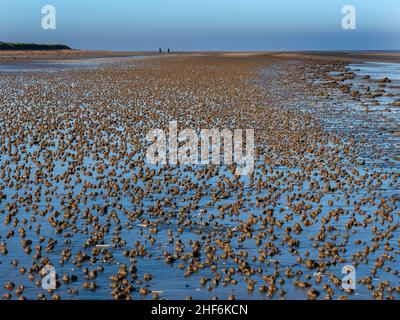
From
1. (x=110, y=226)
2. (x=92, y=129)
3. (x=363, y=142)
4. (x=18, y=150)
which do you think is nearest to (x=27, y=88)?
(x=92, y=129)

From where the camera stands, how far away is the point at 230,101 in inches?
1673

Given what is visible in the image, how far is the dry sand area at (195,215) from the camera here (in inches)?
464

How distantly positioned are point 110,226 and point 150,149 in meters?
9.99

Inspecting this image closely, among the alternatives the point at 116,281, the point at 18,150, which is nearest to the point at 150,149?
the point at 18,150

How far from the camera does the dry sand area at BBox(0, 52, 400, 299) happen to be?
11773mm

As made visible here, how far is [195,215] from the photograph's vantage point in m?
16.1

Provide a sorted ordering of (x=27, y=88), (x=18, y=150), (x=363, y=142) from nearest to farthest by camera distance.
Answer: (x=18, y=150)
(x=363, y=142)
(x=27, y=88)

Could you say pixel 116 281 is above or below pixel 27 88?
below

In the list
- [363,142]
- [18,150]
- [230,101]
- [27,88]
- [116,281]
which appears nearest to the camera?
[116,281]
